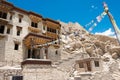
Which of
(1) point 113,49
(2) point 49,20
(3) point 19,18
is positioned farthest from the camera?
(1) point 113,49

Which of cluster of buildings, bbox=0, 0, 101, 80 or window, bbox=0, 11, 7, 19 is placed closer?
cluster of buildings, bbox=0, 0, 101, 80

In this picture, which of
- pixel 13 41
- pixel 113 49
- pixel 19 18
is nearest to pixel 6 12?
pixel 19 18

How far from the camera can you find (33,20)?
1314 inches

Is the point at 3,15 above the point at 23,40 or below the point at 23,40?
above

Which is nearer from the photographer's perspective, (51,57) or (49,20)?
(51,57)

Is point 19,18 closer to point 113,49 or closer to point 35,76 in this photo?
point 35,76

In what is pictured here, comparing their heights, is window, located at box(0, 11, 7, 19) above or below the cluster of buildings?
above

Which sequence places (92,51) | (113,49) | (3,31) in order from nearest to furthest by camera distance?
(3,31) < (92,51) < (113,49)

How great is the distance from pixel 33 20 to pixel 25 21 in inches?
79.7

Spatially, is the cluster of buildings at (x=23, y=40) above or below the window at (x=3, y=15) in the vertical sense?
below

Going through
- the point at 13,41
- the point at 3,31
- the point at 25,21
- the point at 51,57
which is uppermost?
the point at 25,21

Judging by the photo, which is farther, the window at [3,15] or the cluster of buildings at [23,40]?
the window at [3,15]

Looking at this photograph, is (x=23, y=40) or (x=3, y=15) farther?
(x=23, y=40)

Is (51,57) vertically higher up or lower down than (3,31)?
lower down
